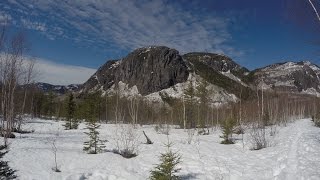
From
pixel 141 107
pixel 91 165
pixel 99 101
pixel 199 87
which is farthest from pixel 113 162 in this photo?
pixel 141 107

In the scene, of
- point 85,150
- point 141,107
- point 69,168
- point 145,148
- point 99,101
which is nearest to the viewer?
point 69,168

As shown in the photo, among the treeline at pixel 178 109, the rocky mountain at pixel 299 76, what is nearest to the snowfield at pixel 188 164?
the rocky mountain at pixel 299 76

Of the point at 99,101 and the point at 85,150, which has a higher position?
the point at 99,101

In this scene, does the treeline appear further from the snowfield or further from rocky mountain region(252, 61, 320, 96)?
the snowfield

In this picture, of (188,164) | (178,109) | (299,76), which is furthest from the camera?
(178,109)

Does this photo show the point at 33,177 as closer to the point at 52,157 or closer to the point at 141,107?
the point at 52,157

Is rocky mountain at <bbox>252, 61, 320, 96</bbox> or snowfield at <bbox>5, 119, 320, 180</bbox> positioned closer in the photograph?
snowfield at <bbox>5, 119, 320, 180</bbox>

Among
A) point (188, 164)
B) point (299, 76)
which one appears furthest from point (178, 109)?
point (188, 164)

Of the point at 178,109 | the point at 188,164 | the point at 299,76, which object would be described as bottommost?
the point at 188,164

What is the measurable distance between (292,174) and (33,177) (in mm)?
8691

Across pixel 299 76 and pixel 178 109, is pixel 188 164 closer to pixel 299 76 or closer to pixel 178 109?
pixel 299 76

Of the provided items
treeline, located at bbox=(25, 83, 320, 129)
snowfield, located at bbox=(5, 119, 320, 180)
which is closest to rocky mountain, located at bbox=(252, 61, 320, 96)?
snowfield, located at bbox=(5, 119, 320, 180)

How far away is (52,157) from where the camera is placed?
16.0m

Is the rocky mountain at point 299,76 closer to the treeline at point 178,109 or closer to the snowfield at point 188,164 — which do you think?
the snowfield at point 188,164
